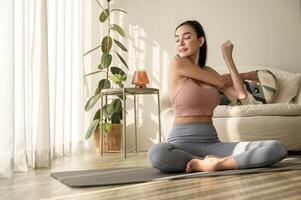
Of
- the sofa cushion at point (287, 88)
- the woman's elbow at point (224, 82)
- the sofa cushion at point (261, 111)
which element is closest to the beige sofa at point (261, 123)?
the sofa cushion at point (261, 111)

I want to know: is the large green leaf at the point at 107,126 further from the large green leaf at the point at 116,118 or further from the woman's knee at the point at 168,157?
the woman's knee at the point at 168,157

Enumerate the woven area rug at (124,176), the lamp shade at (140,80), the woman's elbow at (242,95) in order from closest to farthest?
the woven area rug at (124,176)
the woman's elbow at (242,95)
the lamp shade at (140,80)

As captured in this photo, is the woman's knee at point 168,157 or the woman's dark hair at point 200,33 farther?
the woman's dark hair at point 200,33

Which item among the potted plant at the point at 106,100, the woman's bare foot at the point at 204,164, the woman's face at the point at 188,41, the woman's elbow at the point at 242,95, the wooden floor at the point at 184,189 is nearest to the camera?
the wooden floor at the point at 184,189

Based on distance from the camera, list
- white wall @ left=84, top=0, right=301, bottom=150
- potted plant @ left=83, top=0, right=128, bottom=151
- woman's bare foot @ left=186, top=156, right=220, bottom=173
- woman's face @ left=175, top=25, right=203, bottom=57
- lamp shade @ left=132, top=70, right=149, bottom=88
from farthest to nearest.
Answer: white wall @ left=84, top=0, right=301, bottom=150 → potted plant @ left=83, top=0, right=128, bottom=151 → lamp shade @ left=132, top=70, right=149, bottom=88 → woman's face @ left=175, top=25, right=203, bottom=57 → woman's bare foot @ left=186, top=156, right=220, bottom=173

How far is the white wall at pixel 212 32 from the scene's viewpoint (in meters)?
4.66

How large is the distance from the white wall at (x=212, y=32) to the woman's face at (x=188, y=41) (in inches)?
91.4

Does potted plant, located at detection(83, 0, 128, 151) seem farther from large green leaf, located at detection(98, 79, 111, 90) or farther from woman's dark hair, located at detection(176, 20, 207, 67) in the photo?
woman's dark hair, located at detection(176, 20, 207, 67)

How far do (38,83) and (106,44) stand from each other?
5.12ft

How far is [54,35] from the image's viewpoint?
3580 millimetres

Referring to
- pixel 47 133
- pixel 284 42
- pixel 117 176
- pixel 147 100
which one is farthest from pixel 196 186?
pixel 284 42

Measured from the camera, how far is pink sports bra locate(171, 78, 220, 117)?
2.24 meters

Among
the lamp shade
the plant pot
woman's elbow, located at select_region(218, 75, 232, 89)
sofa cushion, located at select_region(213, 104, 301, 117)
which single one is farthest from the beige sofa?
the plant pot

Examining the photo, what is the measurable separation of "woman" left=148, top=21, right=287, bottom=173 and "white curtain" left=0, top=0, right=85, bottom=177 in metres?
0.75
